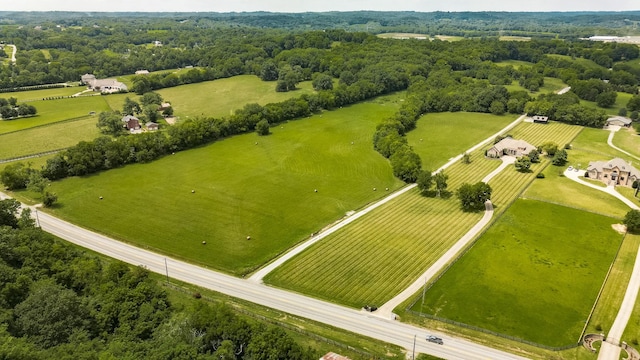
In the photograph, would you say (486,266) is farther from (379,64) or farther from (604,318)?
(379,64)

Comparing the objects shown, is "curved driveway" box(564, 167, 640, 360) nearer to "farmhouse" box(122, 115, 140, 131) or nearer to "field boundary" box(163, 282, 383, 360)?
"field boundary" box(163, 282, 383, 360)

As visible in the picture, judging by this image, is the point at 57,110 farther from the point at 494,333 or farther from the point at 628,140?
the point at 628,140

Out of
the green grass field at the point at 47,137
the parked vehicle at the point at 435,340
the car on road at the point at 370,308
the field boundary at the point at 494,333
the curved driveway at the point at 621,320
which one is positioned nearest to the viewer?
the curved driveway at the point at 621,320

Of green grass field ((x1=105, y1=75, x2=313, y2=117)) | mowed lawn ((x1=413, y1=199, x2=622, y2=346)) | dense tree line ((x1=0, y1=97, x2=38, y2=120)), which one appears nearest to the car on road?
mowed lawn ((x1=413, y1=199, x2=622, y2=346))

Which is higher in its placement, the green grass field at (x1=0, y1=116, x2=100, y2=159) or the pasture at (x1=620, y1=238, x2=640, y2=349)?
the green grass field at (x1=0, y1=116, x2=100, y2=159)

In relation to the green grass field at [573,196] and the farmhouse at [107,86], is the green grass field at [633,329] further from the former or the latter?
the farmhouse at [107,86]

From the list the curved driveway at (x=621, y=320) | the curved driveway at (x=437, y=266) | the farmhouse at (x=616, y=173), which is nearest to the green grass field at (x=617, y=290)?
the curved driveway at (x=621, y=320)
